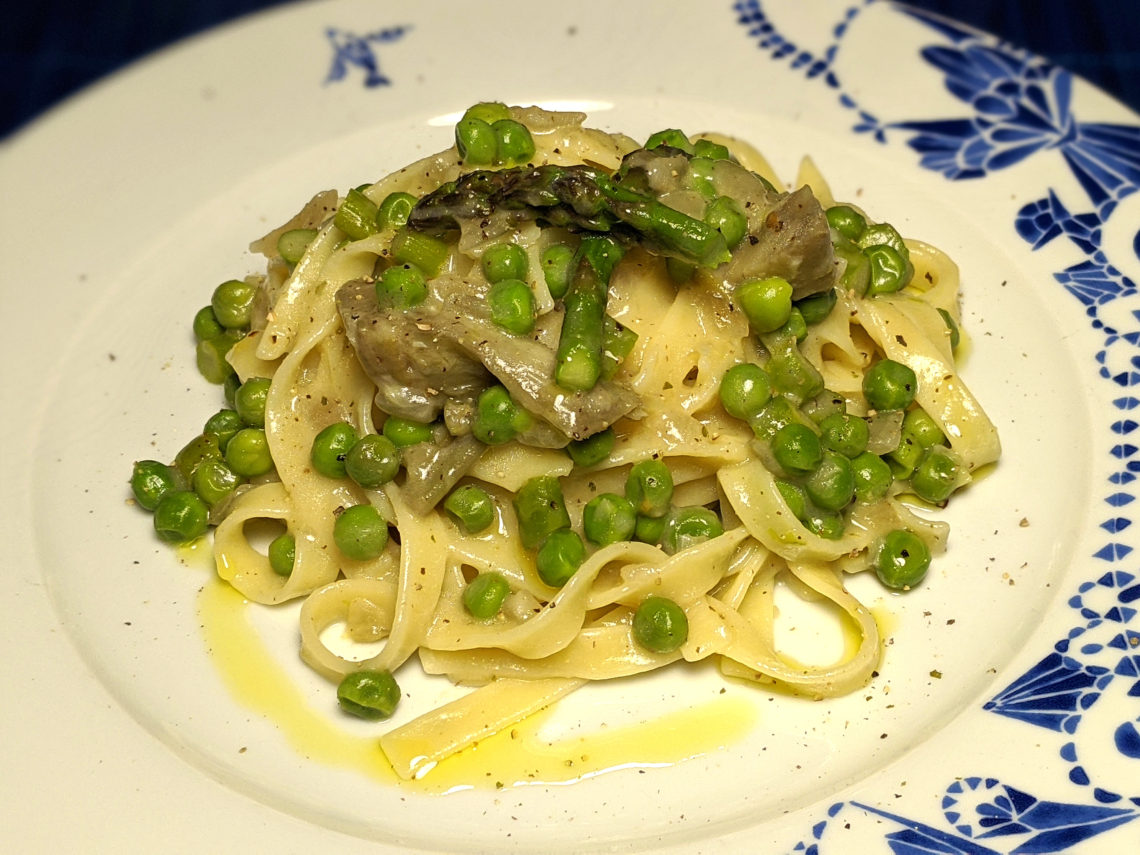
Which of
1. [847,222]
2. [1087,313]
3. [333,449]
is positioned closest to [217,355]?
[333,449]

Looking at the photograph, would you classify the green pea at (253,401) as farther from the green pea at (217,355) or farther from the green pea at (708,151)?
the green pea at (708,151)

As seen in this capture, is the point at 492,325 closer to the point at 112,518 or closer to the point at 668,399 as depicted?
the point at 668,399

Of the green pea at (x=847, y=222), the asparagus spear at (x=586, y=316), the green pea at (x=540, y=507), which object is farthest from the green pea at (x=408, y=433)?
the green pea at (x=847, y=222)

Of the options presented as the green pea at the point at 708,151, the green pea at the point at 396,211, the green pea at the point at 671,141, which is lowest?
the green pea at the point at 396,211

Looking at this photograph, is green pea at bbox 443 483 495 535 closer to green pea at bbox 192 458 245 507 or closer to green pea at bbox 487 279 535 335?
green pea at bbox 487 279 535 335

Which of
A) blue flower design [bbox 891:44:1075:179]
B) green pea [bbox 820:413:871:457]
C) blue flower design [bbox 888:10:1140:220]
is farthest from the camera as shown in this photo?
blue flower design [bbox 891:44:1075:179]

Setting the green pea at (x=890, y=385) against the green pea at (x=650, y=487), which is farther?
the green pea at (x=890, y=385)

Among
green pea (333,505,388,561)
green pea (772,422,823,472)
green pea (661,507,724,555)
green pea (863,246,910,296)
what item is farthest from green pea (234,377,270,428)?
green pea (863,246,910,296)
